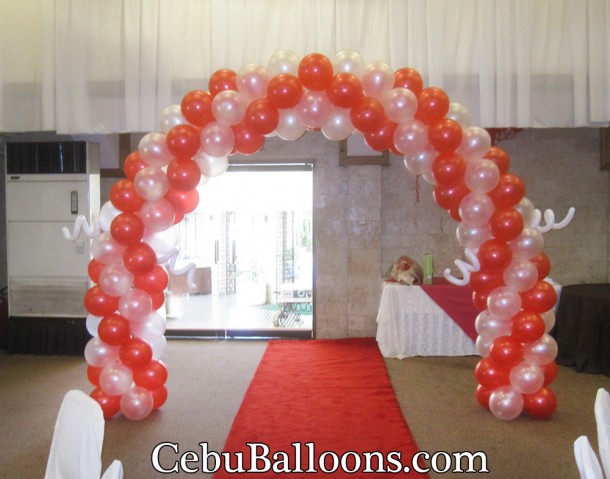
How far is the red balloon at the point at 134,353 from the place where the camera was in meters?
3.43

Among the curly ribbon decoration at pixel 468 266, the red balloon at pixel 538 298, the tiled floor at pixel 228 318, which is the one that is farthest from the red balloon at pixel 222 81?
the tiled floor at pixel 228 318

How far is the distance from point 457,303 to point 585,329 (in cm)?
118

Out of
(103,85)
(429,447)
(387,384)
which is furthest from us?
(387,384)

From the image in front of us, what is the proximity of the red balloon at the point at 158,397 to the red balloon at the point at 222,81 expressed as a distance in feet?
7.25

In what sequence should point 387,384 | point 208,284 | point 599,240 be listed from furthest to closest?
point 208,284 < point 599,240 < point 387,384

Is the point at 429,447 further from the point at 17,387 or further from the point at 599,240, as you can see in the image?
the point at 599,240

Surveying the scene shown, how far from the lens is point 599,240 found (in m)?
6.07

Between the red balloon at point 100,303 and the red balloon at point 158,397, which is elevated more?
the red balloon at point 100,303

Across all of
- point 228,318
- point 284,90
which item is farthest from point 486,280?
point 228,318

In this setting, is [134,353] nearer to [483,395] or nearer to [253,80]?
[253,80]

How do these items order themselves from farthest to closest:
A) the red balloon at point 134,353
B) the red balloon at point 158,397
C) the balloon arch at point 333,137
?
1. the red balloon at point 158,397
2. the red balloon at point 134,353
3. the balloon arch at point 333,137

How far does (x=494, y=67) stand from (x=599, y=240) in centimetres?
389

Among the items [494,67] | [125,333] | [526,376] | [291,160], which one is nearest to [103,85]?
[125,333]

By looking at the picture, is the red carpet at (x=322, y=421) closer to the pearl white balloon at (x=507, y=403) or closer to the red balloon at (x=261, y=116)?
the pearl white balloon at (x=507, y=403)
